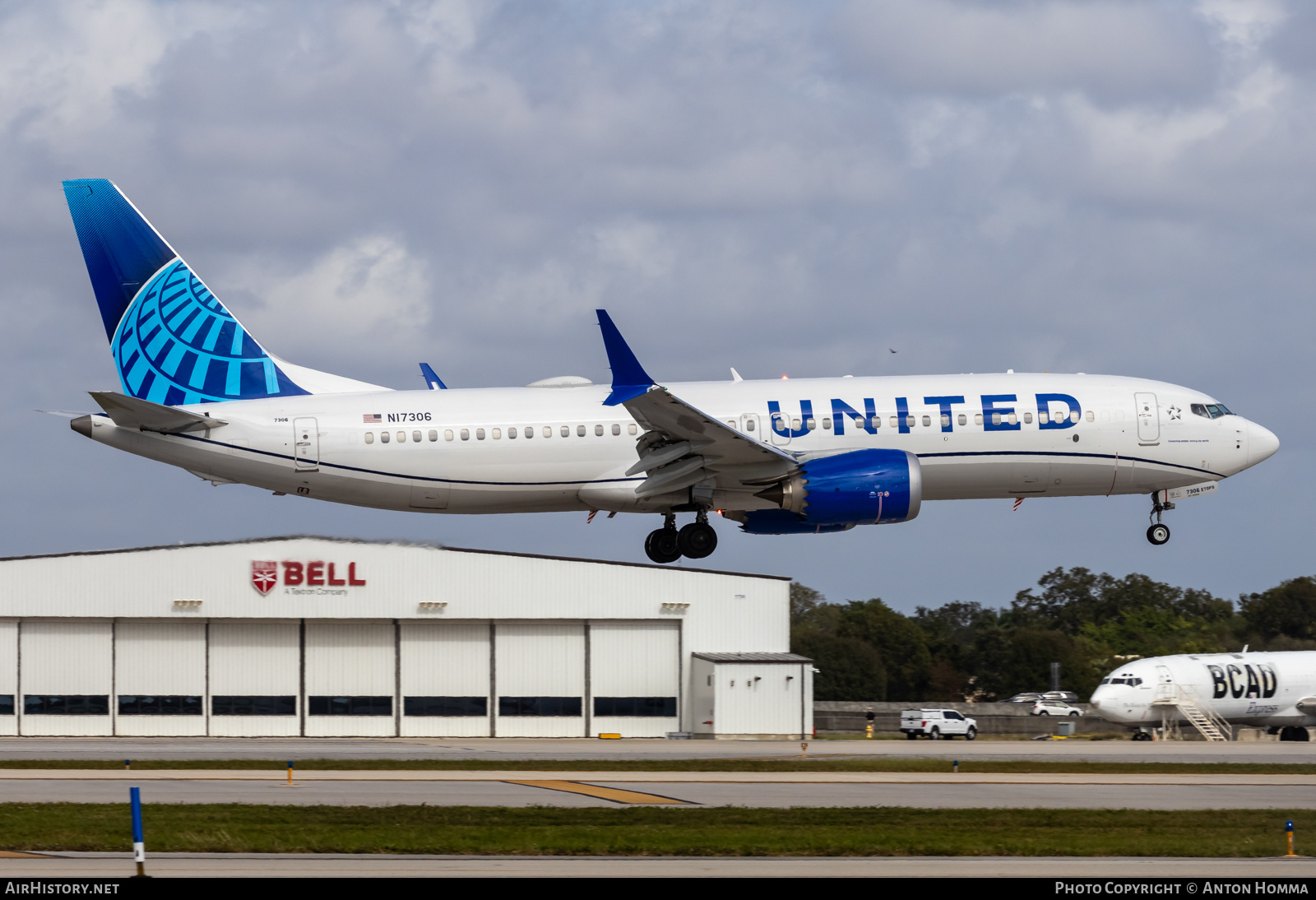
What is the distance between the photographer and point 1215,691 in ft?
269

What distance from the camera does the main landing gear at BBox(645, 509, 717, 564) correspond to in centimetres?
4172

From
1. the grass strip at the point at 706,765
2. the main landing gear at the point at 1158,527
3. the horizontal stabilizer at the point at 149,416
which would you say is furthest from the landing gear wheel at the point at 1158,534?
the horizontal stabilizer at the point at 149,416

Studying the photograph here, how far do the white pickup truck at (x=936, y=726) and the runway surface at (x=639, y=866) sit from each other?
62.0 m

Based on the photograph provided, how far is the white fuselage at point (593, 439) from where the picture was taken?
131 ft

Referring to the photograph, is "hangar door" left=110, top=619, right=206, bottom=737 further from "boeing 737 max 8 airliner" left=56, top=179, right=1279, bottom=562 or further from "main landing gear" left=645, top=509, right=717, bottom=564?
"main landing gear" left=645, top=509, right=717, bottom=564

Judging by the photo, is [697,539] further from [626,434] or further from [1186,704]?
[1186,704]

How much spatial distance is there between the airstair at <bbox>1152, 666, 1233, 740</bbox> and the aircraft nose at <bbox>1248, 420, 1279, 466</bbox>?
1592 inches

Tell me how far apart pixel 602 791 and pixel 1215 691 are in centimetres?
5031

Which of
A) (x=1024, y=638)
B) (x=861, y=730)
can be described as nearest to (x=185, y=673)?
(x=861, y=730)

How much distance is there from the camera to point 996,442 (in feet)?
134

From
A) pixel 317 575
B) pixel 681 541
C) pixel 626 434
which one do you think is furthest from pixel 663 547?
pixel 317 575
